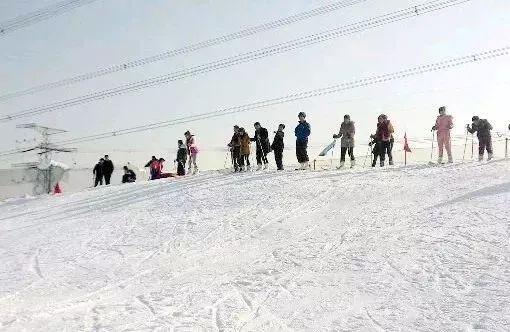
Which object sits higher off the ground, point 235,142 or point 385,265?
point 235,142

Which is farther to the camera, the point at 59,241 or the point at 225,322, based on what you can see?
the point at 59,241

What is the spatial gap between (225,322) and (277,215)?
6.10 meters

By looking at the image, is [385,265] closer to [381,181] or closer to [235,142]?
[381,181]

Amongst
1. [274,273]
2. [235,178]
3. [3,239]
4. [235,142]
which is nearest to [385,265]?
[274,273]

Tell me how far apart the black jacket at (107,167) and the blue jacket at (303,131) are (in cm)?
955

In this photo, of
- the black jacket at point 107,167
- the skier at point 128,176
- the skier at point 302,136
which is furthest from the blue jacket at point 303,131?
the black jacket at point 107,167

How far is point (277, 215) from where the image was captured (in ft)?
39.9

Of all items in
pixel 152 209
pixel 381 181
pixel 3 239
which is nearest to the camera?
pixel 3 239

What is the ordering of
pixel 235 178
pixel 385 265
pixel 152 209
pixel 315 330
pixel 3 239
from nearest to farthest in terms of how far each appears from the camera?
pixel 315 330 → pixel 385 265 → pixel 3 239 → pixel 152 209 → pixel 235 178

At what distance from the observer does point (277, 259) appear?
8.68 meters

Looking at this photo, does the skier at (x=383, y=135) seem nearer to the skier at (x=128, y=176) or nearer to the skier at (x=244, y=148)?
the skier at (x=244, y=148)

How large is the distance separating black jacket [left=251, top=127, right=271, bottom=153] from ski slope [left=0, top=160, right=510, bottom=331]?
15.9ft

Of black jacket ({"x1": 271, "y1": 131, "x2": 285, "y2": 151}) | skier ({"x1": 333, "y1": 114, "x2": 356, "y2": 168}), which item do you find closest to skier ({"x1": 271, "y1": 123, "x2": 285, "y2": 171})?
black jacket ({"x1": 271, "y1": 131, "x2": 285, "y2": 151})

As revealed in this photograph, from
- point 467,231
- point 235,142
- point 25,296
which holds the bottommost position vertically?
point 25,296
